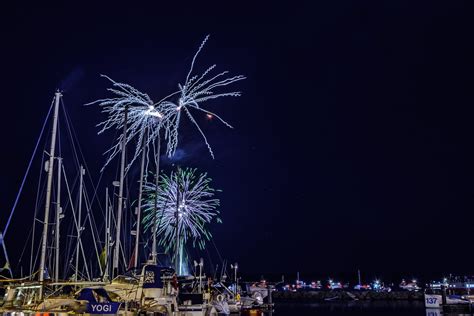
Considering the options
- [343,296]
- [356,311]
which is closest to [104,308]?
[356,311]

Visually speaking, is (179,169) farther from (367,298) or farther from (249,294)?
(367,298)

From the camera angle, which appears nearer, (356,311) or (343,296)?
(356,311)

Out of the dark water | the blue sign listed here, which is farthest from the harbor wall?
the blue sign

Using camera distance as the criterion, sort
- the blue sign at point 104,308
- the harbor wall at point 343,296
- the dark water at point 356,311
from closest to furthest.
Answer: the blue sign at point 104,308 < the dark water at point 356,311 < the harbor wall at point 343,296

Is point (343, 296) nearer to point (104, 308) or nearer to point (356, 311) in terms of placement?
point (356, 311)

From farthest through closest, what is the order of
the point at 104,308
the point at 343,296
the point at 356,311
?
the point at 343,296, the point at 356,311, the point at 104,308

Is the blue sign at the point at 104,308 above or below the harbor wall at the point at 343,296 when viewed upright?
above

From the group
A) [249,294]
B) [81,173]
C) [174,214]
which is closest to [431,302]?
[249,294]

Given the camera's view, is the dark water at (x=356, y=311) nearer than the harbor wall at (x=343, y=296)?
Yes

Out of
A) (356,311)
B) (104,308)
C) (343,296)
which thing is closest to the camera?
(104,308)

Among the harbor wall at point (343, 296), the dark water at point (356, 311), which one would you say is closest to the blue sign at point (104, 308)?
the dark water at point (356, 311)

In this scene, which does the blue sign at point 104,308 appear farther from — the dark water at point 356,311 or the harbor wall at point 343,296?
the harbor wall at point 343,296

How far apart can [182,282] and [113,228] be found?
17.2 metres

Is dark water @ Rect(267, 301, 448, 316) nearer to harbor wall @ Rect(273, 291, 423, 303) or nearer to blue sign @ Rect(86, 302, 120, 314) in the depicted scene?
harbor wall @ Rect(273, 291, 423, 303)
